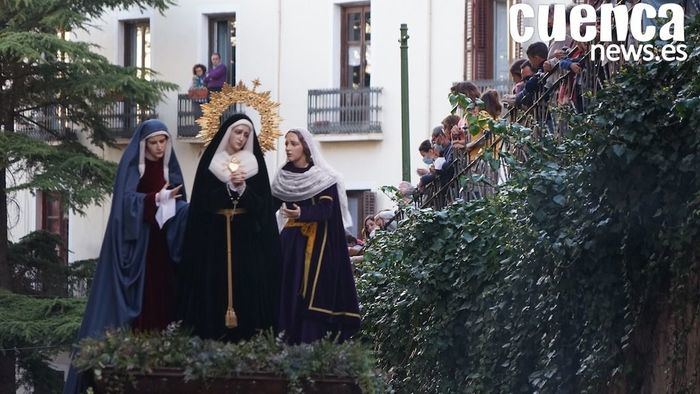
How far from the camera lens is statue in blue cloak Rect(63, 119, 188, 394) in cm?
1212

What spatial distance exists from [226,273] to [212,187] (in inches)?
22.1

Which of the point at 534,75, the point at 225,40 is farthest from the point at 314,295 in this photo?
the point at 225,40

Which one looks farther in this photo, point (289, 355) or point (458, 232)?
point (458, 232)

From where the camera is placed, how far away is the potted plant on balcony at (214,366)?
9836 mm

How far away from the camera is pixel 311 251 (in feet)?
42.8

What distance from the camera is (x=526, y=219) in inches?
458

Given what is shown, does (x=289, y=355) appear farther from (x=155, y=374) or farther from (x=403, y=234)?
(x=403, y=234)

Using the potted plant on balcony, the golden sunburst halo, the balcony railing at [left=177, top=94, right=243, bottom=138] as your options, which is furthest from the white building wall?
the potted plant on balcony

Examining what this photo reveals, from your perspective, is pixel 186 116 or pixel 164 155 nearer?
pixel 164 155

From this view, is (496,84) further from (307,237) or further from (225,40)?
(307,237)

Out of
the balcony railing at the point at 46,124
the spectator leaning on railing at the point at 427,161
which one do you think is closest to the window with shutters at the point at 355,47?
the balcony railing at the point at 46,124

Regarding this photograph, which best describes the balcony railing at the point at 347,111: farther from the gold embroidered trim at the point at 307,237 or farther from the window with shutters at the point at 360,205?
the gold embroidered trim at the point at 307,237

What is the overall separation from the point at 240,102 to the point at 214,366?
371 centimetres

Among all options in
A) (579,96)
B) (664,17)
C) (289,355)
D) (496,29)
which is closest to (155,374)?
(289,355)
